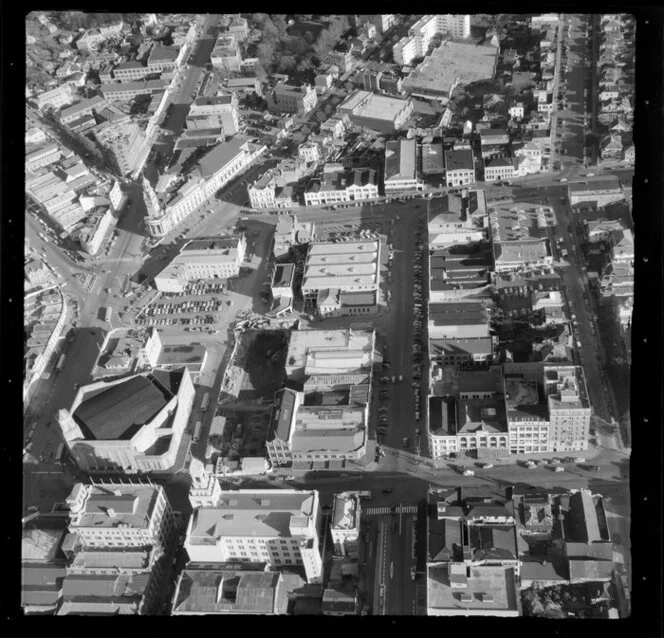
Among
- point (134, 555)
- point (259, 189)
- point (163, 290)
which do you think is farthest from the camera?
point (259, 189)

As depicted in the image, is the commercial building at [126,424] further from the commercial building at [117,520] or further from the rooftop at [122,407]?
the commercial building at [117,520]

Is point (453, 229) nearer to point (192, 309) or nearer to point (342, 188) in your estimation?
point (342, 188)

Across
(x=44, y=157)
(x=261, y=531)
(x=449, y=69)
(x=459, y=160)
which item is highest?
(x=449, y=69)

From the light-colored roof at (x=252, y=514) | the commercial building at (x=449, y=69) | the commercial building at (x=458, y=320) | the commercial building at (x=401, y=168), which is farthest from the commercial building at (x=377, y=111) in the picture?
the light-colored roof at (x=252, y=514)

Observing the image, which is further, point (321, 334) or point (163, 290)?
point (163, 290)

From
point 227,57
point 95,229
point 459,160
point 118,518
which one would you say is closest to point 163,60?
point 227,57
